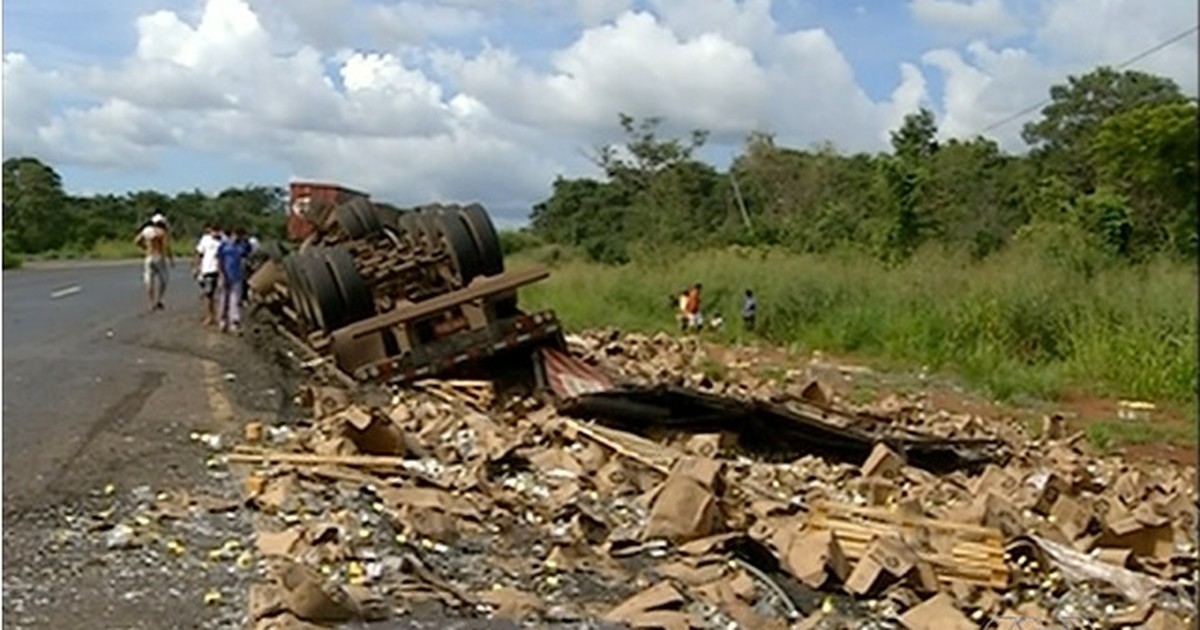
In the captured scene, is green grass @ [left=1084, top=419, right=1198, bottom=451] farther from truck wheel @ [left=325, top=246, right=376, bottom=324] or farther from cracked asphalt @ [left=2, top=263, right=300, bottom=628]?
cracked asphalt @ [left=2, top=263, right=300, bottom=628]

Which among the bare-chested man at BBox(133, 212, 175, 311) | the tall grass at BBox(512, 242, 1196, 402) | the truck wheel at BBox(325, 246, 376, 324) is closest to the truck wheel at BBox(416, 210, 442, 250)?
the truck wheel at BBox(325, 246, 376, 324)

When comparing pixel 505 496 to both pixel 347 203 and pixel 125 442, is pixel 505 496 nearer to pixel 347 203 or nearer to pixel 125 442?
pixel 125 442

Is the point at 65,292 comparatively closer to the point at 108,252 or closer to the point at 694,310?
the point at 694,310

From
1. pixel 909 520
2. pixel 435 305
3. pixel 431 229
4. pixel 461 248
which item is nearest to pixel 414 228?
pixel 431 229

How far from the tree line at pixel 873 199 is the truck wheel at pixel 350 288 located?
1178 centimetres

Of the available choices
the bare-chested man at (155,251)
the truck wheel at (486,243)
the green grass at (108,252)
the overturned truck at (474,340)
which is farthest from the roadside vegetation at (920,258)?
the green grass at (108,252)

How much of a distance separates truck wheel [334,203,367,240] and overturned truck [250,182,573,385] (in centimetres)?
1

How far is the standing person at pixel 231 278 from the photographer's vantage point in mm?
17656

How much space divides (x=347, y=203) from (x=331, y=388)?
275 inches

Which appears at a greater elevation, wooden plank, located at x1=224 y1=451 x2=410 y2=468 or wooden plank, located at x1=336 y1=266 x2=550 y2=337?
wooden plank, located at x1=336 y1=266 x2=550 y2=337

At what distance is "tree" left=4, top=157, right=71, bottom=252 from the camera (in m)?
49.6

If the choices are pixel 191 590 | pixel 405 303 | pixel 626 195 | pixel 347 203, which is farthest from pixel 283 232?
pixel 626 195

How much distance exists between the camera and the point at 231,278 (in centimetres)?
1802

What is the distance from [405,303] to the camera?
14258 millimetres
